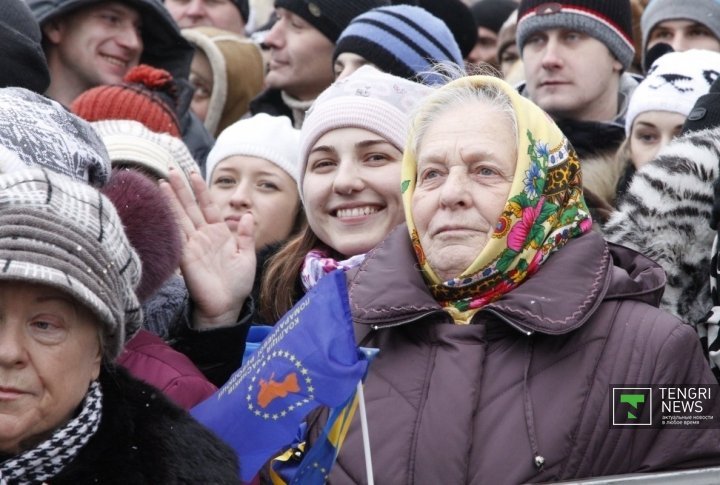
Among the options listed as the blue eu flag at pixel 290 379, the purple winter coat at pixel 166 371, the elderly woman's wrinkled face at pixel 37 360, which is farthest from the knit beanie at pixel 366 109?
the elderly woman's wrinkled face at pixel 37 360

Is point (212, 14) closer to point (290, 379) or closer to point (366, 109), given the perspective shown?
point (366, 109)

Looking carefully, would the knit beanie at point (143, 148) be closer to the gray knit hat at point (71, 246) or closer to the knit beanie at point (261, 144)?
the knit beanie at point (261, 144)

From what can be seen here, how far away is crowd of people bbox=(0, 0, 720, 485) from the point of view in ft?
10.9

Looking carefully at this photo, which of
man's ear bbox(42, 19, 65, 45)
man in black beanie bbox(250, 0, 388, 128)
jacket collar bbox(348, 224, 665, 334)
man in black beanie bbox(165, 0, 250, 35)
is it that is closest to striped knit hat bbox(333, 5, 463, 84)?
man in black beanie bbox(250, 0, 388, 128)

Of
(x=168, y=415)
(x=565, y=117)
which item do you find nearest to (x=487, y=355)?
(x=168, y=415)

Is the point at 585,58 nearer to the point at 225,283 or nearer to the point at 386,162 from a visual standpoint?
the point at 386,162

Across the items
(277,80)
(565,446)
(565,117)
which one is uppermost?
(565,446)

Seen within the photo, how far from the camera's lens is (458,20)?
770 centimetres

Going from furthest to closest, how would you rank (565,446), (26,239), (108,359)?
(565,446) < (108,359) < (26,239)

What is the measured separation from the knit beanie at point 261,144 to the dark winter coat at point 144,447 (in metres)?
2.52

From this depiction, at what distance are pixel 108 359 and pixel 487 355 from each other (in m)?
1.04

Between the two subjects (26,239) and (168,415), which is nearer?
(26,239)

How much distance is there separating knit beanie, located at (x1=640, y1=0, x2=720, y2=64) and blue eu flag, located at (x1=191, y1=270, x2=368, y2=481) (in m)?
3.82

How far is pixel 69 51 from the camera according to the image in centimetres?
692
